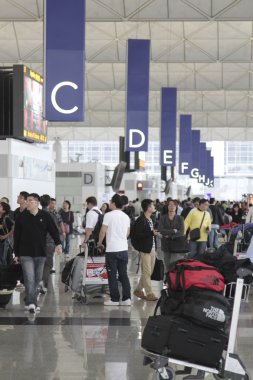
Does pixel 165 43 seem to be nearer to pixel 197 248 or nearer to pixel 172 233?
pixel 197 248

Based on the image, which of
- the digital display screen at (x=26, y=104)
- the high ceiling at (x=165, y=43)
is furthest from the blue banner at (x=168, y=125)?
the digital display screen at (x=26, y=104)

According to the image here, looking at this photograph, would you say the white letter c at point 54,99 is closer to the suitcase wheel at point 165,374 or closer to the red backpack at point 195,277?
the red backpack at point 195,277

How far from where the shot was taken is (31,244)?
10664 millimetres

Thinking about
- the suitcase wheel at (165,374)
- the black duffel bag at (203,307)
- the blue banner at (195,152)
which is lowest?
the suitcase wheel at (165,374)

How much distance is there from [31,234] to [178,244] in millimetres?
3414

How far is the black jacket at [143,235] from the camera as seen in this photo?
12336 millimetres

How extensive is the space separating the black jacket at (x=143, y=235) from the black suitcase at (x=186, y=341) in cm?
615

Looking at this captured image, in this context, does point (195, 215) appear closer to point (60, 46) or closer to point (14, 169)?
point (60, 46)

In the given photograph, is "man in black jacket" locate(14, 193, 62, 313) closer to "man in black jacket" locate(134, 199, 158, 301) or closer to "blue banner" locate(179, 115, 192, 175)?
"man in black jacket" locate(134, 199, 158, 301)

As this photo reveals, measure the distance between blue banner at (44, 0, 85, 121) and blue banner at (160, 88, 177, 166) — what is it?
623 inches

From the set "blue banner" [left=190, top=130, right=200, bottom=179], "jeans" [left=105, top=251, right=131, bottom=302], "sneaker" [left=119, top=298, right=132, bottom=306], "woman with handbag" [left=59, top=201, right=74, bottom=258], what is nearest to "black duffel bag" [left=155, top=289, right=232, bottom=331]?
"jeans" [left=105, top=251, right=131, bottom=302]

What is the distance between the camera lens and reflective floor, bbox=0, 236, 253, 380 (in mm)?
7199

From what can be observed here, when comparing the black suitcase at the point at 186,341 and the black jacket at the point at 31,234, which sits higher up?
the black jacket at the point at 31,234

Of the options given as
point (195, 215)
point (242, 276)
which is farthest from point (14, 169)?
point (242, 276)
